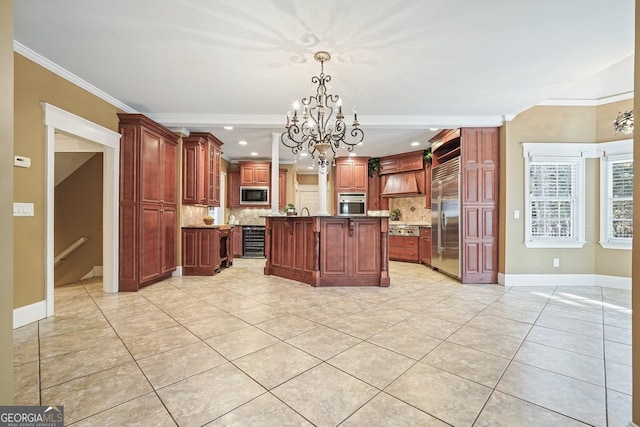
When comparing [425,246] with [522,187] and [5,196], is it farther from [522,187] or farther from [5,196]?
[5,196]

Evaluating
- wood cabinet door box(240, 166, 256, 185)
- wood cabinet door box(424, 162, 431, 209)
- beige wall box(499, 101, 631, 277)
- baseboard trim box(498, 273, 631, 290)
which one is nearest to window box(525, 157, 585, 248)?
beige wall box(499, 101, 631, 277)

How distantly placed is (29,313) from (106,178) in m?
1.88

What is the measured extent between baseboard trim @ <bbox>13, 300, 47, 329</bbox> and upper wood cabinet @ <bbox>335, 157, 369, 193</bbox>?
233 inches

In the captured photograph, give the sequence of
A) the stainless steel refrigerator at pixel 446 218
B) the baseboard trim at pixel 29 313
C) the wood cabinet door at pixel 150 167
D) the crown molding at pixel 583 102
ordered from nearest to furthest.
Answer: the baseboard trim at pixel 29 313
the wood cabinet door at pixel 150 167
the crown molding at pixel 583 102
the stainless steel refrigerator at pixel 446 218

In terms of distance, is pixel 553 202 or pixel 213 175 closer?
pixel 553 202

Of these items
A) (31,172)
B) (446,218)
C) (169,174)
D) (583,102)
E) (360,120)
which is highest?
(583,102)

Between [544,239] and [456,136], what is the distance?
2248 mm

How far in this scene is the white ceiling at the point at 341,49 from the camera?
84.2 inches

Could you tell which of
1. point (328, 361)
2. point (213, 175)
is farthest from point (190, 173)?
point (328, 361)

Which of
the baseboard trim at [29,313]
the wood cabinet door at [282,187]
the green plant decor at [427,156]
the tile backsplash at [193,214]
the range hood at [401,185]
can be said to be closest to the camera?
the baseboard trim at [29,313]

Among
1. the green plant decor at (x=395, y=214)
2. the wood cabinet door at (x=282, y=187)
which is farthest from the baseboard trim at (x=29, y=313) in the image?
the green plant decor at (x=395, y=214)

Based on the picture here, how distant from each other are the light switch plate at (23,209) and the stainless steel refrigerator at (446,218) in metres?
5.77

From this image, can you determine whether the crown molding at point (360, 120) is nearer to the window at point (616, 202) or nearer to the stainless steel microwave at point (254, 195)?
the window at point (616, 202)

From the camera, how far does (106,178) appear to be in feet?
12.4
